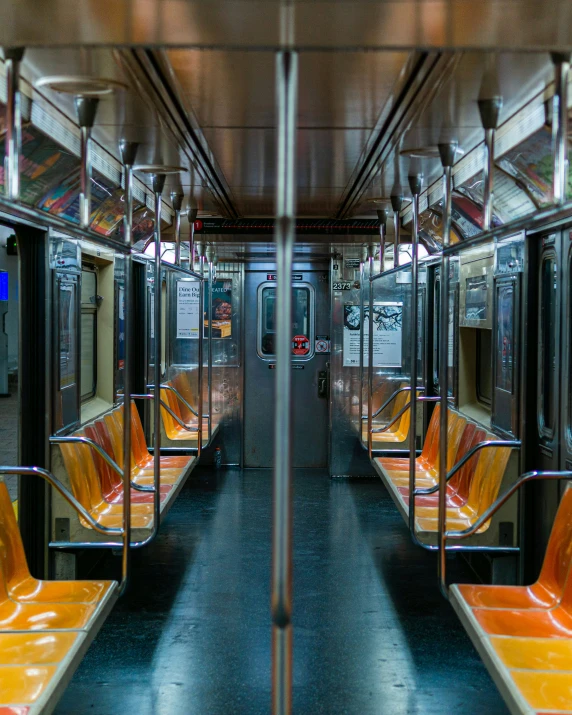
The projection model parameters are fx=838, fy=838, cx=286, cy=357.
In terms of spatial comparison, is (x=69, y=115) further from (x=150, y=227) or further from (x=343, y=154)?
(x=150, y=227)

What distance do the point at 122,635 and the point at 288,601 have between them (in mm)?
2996

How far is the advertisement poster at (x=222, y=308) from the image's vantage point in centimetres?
881

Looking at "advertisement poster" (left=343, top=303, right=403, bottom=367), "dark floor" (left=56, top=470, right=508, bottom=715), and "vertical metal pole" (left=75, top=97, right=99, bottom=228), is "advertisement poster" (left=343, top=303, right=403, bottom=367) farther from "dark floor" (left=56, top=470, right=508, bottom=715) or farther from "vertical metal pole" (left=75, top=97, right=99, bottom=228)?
"vertical metal pole" (left=75, top=97, right=99, bottom=228)

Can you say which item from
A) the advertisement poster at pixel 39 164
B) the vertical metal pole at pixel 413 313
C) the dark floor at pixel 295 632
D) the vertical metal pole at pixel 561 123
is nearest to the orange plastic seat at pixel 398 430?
the dark floor at pixel 295 632

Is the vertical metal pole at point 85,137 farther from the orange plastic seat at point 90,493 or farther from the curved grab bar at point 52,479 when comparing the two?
the orange plastic seat at point 90,493

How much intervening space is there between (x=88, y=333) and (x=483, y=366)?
2.90m

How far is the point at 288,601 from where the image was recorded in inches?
63.4

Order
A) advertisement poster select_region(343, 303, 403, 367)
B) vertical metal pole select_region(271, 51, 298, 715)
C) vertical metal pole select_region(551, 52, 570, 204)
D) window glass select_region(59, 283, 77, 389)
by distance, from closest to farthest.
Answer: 1. vertical metal pole select_region(271, 51, 298, 715)
2. vertical metal pole select_region(551, 52, 570, 204)
3. window glass select_region(59, 283, 77, 389)
4. advertisement poster select_region(343, 303, 403, 367)

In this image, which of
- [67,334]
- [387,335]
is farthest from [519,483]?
[387,335]

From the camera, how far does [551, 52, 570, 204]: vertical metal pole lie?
2648mm

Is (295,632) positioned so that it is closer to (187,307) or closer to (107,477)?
(107,477)

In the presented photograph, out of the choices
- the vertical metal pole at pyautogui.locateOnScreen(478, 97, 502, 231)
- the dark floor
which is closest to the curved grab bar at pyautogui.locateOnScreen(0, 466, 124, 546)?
the dark floor

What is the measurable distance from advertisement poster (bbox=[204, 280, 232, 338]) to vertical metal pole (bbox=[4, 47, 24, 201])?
19.3ft

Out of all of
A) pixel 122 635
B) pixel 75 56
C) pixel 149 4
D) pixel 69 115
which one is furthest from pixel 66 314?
pixel 149 4
